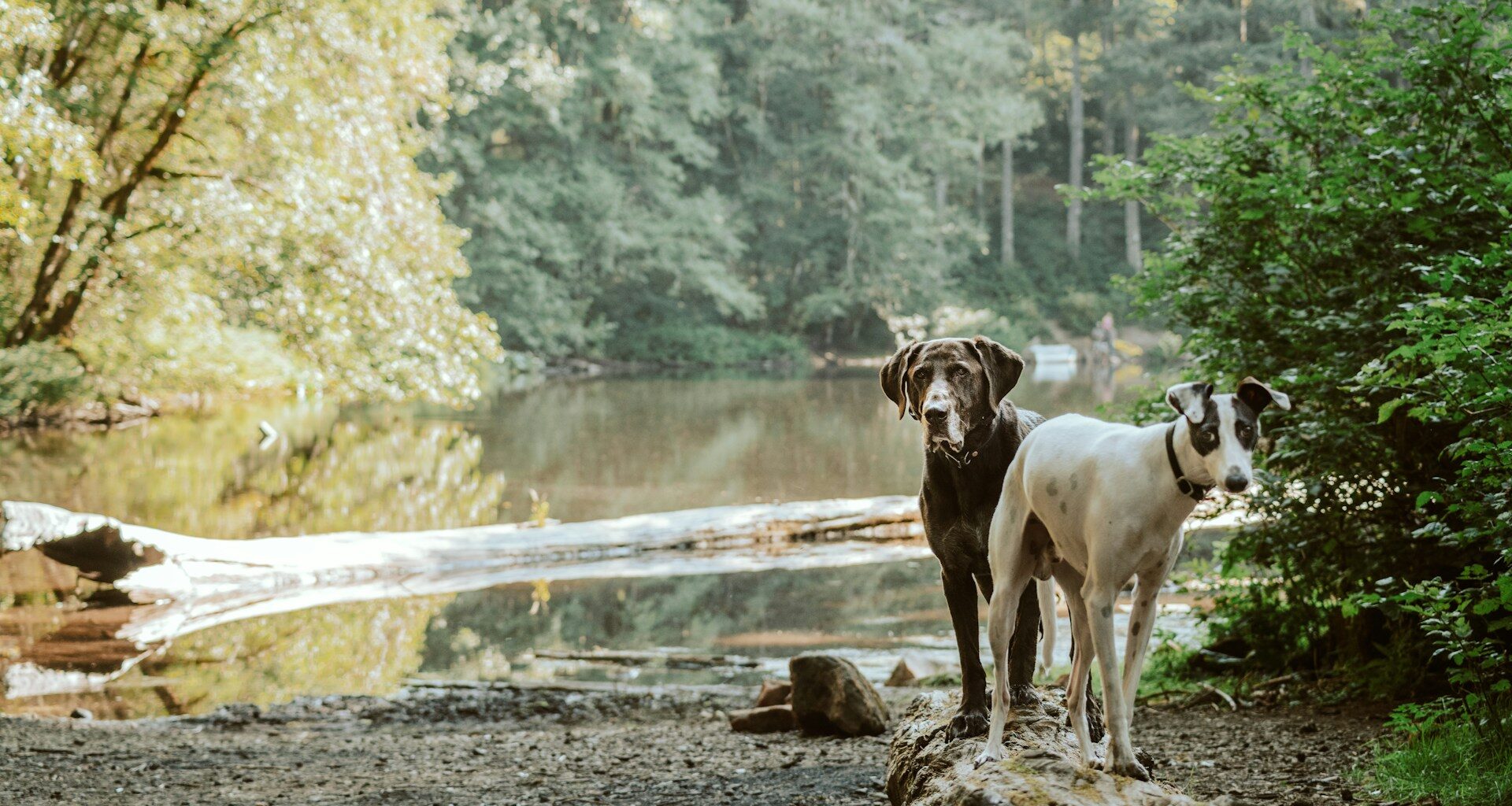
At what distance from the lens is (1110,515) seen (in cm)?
403

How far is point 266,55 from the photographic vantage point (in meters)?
17.7

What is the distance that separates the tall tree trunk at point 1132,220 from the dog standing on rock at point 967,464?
57.7 metres

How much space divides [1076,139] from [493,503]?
50.1 m

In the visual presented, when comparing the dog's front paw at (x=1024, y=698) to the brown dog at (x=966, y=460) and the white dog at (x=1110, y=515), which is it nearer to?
the brown dog at (x=966, y=460)

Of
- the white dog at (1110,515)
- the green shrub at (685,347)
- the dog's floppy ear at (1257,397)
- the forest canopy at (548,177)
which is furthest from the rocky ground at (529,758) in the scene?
the green shrub at (685,347)

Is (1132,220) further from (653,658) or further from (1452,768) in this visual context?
(1452,768)

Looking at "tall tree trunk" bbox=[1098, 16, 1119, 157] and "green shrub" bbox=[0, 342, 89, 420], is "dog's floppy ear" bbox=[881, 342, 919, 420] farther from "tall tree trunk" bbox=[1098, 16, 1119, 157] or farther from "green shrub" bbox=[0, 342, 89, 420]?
"tall tree trunk" bbox=[1098, 16, 1119, 157]

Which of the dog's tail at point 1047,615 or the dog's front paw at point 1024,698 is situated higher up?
the dog's tail at point 1047,615

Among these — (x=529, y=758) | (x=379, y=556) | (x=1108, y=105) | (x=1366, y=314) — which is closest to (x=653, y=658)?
(x=529, y=758)

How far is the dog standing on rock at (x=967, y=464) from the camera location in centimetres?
448

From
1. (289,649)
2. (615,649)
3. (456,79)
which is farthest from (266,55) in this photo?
(456,79)

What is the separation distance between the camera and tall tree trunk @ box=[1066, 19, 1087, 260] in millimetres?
64750

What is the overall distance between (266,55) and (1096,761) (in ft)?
54.9

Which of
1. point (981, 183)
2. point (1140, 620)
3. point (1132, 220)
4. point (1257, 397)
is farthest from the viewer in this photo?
point (981, 183)
